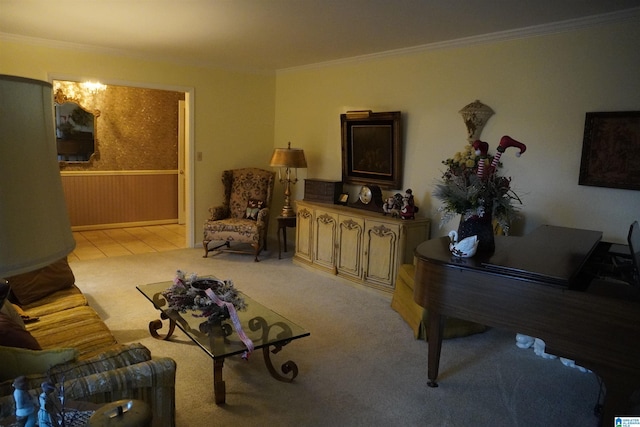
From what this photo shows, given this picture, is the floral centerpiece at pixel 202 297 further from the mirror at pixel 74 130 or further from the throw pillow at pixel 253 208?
the mirror at pixel 74 130

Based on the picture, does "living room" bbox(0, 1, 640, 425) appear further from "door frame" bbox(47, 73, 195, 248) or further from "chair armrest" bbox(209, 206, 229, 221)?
"chair armrest" bbox(209, 206, 229, 221)

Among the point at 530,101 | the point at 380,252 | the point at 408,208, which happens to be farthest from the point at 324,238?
the point at 530,101

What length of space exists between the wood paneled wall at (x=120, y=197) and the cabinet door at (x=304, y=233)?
3.25 meters

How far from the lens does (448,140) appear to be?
4.50 metres

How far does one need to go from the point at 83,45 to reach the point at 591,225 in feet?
18.1

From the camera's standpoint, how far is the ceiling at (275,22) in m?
3.34

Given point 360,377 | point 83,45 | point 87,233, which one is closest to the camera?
point 360,377

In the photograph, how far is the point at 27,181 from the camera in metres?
0.80

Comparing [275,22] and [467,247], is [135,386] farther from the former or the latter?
[275,22]

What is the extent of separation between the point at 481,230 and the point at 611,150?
1.55 m

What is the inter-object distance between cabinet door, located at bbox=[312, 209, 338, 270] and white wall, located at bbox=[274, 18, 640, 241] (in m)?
0.94

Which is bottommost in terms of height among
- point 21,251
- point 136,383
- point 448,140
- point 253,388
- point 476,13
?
point 253,388

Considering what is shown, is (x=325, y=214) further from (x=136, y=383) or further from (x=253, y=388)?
(x=136, y=383)

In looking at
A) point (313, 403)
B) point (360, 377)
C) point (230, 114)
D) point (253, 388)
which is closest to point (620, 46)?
point (360, 377)
